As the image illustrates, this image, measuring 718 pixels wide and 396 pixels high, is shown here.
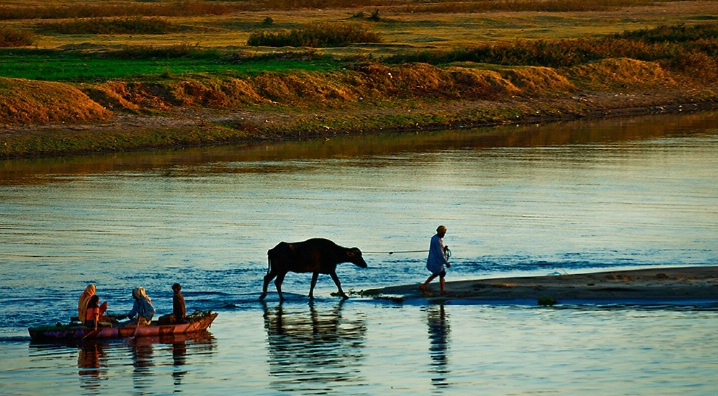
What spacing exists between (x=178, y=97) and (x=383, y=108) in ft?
32.4

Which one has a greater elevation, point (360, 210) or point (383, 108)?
point (383, 108)

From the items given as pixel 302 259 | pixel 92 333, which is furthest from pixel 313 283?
pixel 92 333

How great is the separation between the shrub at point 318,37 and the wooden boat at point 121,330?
61067mm

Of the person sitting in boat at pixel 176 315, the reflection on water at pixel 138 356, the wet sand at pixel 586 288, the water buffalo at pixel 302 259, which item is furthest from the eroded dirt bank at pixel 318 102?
the reflection on water at pixel 138 356

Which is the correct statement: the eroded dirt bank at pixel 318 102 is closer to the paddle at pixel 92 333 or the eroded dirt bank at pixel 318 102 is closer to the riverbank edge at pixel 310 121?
the riverbank edge at pixel 310 121

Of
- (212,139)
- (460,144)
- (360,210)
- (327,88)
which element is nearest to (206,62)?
(327,88)

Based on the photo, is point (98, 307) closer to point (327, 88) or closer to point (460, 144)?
point (460, 144)

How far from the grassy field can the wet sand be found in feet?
92.8

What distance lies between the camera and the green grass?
199ft

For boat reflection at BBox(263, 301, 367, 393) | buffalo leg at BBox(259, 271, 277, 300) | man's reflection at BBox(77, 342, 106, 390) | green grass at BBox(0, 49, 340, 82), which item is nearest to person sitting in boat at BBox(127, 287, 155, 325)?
man's reflection at BBox(77, 342, 106, 390)

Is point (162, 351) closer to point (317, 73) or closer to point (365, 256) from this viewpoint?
point (365, 256)

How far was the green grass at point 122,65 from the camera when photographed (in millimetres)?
60656

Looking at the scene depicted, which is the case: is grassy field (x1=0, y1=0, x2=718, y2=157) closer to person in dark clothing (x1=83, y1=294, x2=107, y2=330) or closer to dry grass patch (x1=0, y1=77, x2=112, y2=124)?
dry grass patch (x1=0, y1=77, x2=112, y2=124)

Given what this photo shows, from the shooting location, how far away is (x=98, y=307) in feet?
70.1
